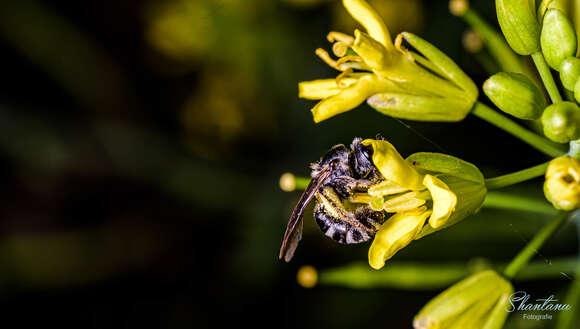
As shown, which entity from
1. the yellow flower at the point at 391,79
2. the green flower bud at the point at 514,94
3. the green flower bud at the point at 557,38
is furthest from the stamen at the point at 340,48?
the green flower bud at the point at 557,38

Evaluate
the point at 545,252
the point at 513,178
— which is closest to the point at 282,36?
the point at 545,252

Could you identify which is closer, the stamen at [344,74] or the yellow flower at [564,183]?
the yellow flower at [564,183]

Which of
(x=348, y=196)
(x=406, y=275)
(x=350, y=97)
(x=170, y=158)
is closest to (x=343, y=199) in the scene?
(x=348, y=196)

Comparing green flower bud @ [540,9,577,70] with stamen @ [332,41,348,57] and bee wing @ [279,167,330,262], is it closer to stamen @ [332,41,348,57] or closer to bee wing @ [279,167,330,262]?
stamen @ [332,41,348,57]

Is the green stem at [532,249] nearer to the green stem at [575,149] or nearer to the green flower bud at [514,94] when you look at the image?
the green stem at [575,149]

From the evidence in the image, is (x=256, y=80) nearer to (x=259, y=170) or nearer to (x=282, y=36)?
(x=282, y=36)

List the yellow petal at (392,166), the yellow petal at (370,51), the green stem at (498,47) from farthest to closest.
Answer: the green stem at (498,47), the yellow petal at (370,51), the yellow petal at (392,166)
